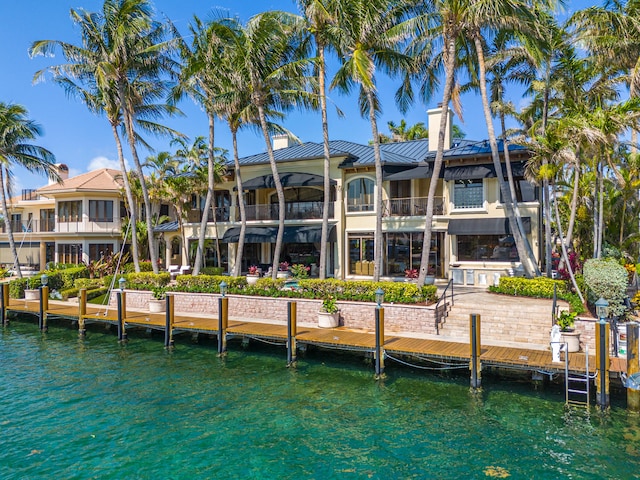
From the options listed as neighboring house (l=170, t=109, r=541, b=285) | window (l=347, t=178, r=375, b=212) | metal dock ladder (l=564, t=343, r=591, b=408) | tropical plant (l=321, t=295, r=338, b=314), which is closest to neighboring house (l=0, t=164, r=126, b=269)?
neighboring house (l=170, t=109, r=541, b=285)

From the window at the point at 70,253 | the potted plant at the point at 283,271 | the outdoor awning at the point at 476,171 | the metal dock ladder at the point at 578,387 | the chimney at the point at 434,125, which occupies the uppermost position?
the chimney at the point at 434,125

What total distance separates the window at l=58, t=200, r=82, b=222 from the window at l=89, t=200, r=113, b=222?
99 centimetres

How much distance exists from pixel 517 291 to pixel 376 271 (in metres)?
5.62

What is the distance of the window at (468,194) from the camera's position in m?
23.6

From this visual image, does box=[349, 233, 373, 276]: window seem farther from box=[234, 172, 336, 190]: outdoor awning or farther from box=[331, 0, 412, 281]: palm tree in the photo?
box=[331, 0, 412, 281]: palm tree

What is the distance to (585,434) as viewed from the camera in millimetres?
9922

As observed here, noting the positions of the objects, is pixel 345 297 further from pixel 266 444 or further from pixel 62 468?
pixel 62 468

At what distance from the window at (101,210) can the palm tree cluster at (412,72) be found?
35.4 feet

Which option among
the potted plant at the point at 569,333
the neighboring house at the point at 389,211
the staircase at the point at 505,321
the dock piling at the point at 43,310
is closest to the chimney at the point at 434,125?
the neighboring house at the point at 389,211

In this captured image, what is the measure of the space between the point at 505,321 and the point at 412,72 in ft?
41.4

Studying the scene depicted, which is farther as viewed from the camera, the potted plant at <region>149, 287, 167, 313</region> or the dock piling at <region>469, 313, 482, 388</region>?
the potted plant at <region>149, 287, 167, 313</region>

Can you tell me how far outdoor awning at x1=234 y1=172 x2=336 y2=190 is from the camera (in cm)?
2627

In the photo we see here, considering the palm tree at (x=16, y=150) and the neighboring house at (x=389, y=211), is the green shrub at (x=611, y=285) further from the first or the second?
the palm tree at (x=16, y=150)

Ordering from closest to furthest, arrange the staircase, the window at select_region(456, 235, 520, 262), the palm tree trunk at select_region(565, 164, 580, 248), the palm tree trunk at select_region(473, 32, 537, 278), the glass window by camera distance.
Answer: the staircase
the palm tree trunk at select_region(565, 164, 580, 248)
the palm tree trunk at select_region(473, 32, 537, 278)
the glass window
the window at select_region(456, 235, 520, 262)
